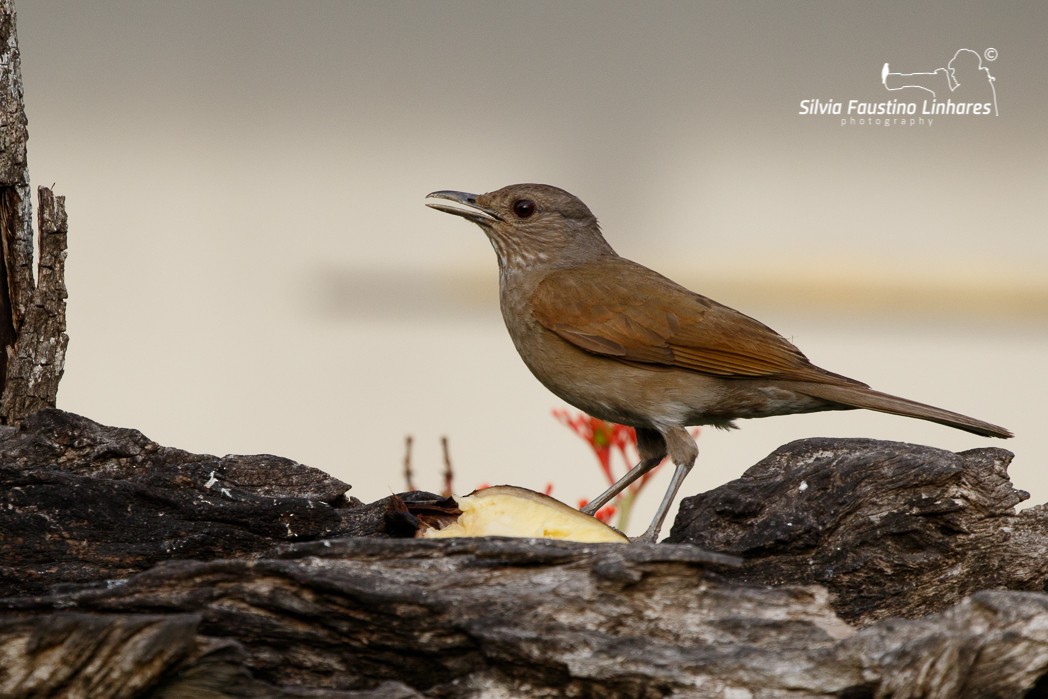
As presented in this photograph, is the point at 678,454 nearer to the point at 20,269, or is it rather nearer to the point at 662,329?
the point at 662,329

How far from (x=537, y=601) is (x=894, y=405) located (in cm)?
210

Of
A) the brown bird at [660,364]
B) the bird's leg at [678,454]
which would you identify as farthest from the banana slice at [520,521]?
the bird's leg at [678,454]

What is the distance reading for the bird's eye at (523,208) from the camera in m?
5.03

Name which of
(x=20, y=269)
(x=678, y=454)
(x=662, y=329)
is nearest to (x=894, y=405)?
(x=678, y=454)

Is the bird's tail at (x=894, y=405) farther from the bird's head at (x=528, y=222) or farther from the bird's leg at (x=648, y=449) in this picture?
the bird's head at (x=528, y=222)

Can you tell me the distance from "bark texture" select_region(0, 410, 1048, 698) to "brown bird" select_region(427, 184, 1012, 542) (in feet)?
3.94

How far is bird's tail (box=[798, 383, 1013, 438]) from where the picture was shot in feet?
12.1

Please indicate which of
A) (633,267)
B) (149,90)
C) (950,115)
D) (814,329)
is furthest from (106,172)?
(950,115)

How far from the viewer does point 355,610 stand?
219cm

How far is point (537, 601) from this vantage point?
221 centimetres

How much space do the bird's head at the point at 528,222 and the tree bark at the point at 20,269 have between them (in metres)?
1.71

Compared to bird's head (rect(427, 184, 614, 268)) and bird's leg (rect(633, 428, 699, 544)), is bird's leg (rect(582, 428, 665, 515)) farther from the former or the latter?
bird's head (rect(427, 184, 614, 268))

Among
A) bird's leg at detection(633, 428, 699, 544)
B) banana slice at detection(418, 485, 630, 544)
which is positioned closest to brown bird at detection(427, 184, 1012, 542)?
bird's leg at detection(633, 428, 699, 544)

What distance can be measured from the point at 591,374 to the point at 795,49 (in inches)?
128
